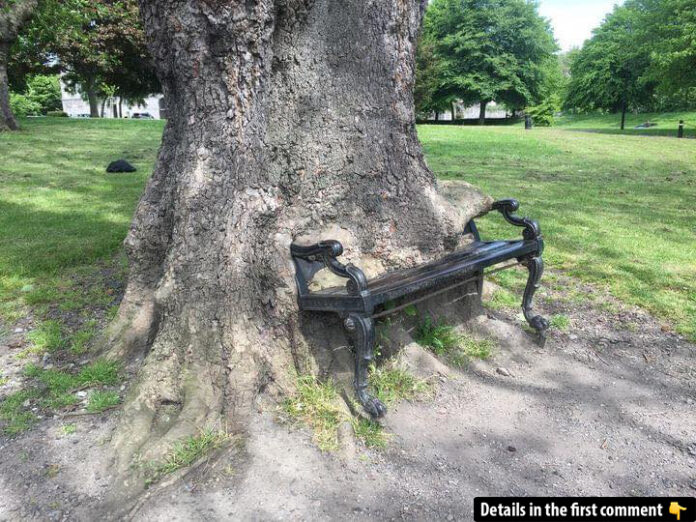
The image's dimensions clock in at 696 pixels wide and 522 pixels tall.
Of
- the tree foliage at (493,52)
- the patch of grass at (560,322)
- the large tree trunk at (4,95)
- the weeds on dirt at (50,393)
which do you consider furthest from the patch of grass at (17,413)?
the tree foliage at (493,52)

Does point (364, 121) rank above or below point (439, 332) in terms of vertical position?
above

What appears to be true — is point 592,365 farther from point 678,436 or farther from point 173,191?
point 173,191

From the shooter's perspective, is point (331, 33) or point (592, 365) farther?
point (592, 365)

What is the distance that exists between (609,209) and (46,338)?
24.9ft

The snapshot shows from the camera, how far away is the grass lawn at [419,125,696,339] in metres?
5.16

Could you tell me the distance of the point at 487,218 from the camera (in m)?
7.61

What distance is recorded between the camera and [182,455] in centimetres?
271

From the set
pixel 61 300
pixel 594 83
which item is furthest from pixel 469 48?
pixel 61 300

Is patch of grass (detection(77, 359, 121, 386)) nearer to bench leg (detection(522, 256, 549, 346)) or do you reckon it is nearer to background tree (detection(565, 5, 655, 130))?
bench leg (detection(522, 256, 549, 346))

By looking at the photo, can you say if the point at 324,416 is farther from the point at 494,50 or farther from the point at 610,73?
Answer: the point at 494,50

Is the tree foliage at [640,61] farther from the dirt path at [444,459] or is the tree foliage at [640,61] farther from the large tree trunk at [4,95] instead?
the dirt path at [444,459]

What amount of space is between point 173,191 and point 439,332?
1995 mm

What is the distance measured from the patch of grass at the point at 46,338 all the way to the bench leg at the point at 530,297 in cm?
337

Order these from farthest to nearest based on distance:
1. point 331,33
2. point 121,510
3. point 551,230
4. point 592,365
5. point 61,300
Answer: point 551,230, point 61,300, point 592,365, point 331,33, point 121,510
